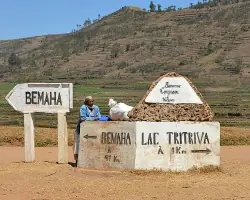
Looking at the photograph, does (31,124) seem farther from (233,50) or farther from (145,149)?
(233,50)

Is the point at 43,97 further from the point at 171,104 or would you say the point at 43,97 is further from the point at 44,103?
the point at 171,104

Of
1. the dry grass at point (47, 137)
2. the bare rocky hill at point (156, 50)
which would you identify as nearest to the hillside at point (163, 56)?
the bare rocky hill at point (156, 50)

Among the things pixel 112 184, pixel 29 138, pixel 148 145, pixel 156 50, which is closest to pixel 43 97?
pixel 29 138

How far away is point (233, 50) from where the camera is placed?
64.6m

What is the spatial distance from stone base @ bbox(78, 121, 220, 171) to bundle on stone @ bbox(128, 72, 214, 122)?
222 mm

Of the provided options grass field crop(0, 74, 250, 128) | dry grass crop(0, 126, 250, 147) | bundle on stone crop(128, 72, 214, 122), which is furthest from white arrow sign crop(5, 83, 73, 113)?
grass field crop(0, 74, 250, 128)

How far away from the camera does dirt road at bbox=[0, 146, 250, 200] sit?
31.3ft

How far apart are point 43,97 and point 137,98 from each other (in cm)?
2974

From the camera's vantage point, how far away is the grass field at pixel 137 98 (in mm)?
32875

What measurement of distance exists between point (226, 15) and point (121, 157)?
7282 cm

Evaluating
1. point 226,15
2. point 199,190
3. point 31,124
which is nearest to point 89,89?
point 226,15

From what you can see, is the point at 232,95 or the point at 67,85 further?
the point at 232,95

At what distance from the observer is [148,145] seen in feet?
37.7

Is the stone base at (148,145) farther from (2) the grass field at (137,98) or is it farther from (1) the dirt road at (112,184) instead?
(2) the grass field at (137,98)
